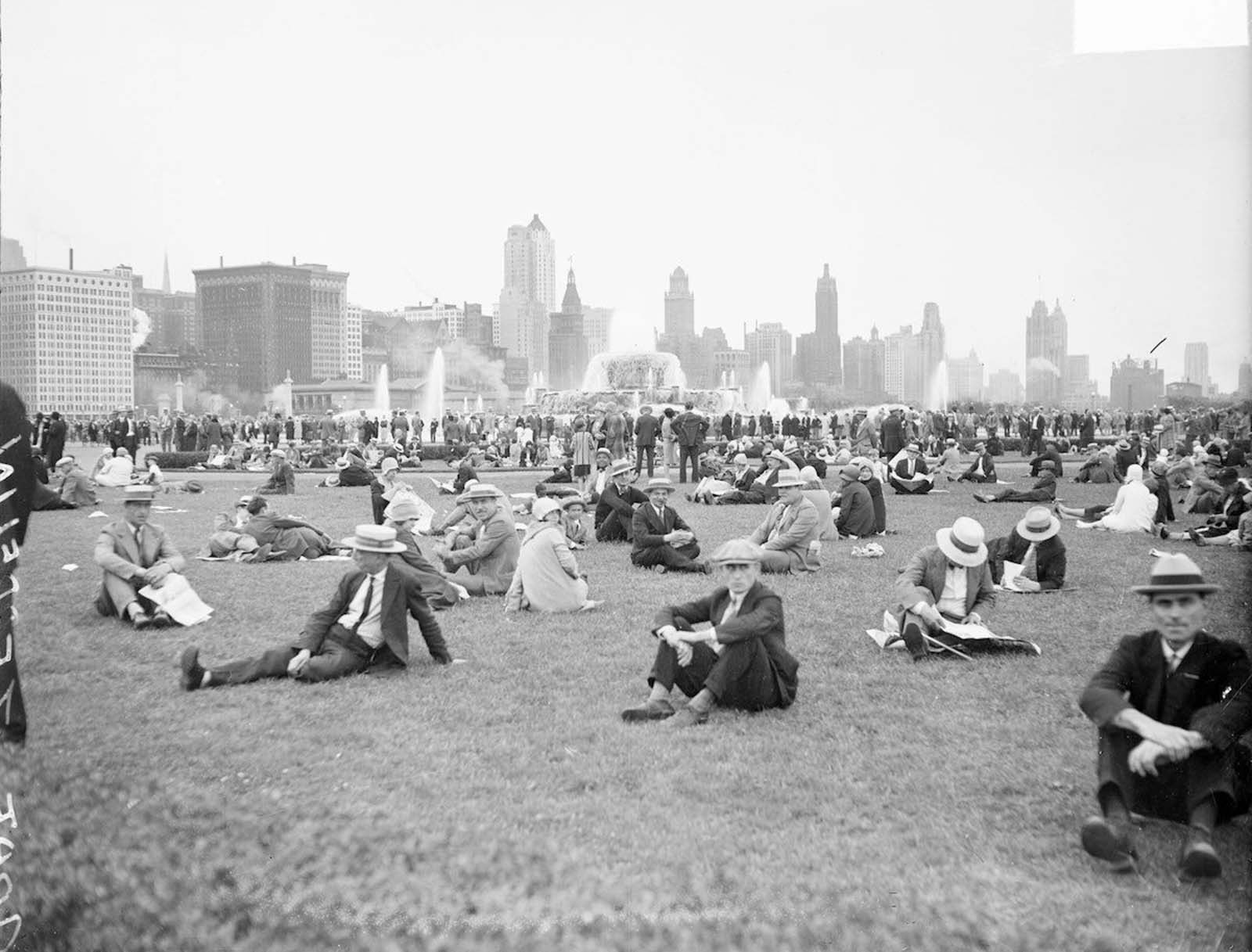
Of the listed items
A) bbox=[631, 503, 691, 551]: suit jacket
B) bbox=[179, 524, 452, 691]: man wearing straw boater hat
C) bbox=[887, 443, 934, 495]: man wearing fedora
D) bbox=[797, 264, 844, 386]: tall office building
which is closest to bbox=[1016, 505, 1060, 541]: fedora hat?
bbox=[887, 443, 934, 495]: man wearing fedora

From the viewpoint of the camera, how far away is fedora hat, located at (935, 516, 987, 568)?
290 inches

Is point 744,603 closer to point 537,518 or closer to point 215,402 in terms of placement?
point 537,518

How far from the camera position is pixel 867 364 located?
25.3ft

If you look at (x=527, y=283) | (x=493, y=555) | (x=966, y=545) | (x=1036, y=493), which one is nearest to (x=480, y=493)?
(x=493, y=555)

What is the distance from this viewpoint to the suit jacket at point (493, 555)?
968cm

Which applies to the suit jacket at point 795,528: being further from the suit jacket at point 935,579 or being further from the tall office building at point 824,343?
the suit jacket at point 935,579

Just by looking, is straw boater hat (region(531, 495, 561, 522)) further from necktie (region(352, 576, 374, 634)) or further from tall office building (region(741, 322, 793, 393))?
necktie (region(352, 576, 374, 634))

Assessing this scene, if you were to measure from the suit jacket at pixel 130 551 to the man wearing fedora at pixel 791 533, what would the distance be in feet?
16.9

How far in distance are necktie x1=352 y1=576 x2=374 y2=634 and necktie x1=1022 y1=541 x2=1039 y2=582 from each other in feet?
16.6

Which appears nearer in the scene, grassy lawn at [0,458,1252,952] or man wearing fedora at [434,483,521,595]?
grassy lawn at [0,458,1252,952]

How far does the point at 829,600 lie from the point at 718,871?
17.1 feet

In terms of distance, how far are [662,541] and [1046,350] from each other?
4.97 metres

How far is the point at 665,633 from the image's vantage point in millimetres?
6004

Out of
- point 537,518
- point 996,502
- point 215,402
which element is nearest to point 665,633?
point 537,518
